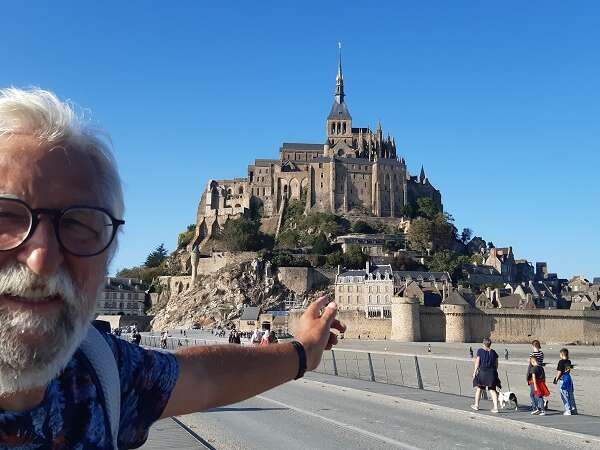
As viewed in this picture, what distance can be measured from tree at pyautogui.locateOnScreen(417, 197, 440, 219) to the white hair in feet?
273

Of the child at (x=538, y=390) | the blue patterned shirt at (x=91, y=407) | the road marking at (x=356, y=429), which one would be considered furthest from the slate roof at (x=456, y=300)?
the blue patterned shirt at (x=91, y=407)

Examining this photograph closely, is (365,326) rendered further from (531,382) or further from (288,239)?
(531,382)

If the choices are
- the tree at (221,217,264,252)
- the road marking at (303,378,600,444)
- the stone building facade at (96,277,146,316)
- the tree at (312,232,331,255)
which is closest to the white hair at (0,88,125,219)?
the road marking at (303,378,600,444)

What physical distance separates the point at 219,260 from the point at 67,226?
72428mm

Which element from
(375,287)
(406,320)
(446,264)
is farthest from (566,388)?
(446,264)

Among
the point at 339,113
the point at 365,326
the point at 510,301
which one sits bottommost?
the point at 365,326

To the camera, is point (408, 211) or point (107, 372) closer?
point (107, 372)

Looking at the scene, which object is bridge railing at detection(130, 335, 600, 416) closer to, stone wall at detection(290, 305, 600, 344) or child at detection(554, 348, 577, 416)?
child at detection(554, 348, 577, 416)

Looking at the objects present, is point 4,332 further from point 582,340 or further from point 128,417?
point 582,340

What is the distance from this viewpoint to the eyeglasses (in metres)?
1.36

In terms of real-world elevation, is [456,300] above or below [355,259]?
below

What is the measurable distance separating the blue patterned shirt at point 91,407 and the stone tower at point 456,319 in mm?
51234

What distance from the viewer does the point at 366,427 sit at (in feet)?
29.2

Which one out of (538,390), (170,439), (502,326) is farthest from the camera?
(502,326)
